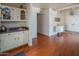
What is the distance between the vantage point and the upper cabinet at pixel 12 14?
259 cm

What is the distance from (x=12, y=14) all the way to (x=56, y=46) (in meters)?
1.64

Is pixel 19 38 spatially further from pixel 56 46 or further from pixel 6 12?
pixel 56 46

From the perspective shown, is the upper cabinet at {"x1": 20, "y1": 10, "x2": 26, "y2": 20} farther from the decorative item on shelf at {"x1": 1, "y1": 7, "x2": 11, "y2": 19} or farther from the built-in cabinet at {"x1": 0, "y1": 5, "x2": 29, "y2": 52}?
the decorative item on shelf at {"x1": 1, "y1": 7, "x2": 11, "y2": 19}

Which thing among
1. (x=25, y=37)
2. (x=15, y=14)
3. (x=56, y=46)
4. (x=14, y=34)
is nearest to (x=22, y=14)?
(x=15, y=14)

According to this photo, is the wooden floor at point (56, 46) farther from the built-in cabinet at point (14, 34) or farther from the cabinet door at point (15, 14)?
the cabinet door at point (15, 14)

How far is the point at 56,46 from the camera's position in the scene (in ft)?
7.30

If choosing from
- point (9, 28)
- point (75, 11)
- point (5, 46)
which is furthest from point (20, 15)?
point (75, 11)

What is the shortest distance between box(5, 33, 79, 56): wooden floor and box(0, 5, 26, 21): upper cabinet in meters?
0.88

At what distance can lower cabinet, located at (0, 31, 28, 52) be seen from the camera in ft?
8.00

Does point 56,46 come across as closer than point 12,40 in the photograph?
Yes

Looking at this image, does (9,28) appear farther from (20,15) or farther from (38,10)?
(38,10)

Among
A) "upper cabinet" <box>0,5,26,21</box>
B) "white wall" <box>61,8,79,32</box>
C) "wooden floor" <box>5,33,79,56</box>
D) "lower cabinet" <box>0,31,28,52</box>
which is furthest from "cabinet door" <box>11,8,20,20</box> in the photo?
"white wall" <box>61,8,79,32</box>

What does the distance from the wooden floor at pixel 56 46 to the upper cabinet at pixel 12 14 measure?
882 mm

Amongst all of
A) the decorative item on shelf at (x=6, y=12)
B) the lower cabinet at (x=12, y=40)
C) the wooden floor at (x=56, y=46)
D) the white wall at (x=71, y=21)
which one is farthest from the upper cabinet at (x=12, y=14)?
the white wall at (x=71, y=21)
